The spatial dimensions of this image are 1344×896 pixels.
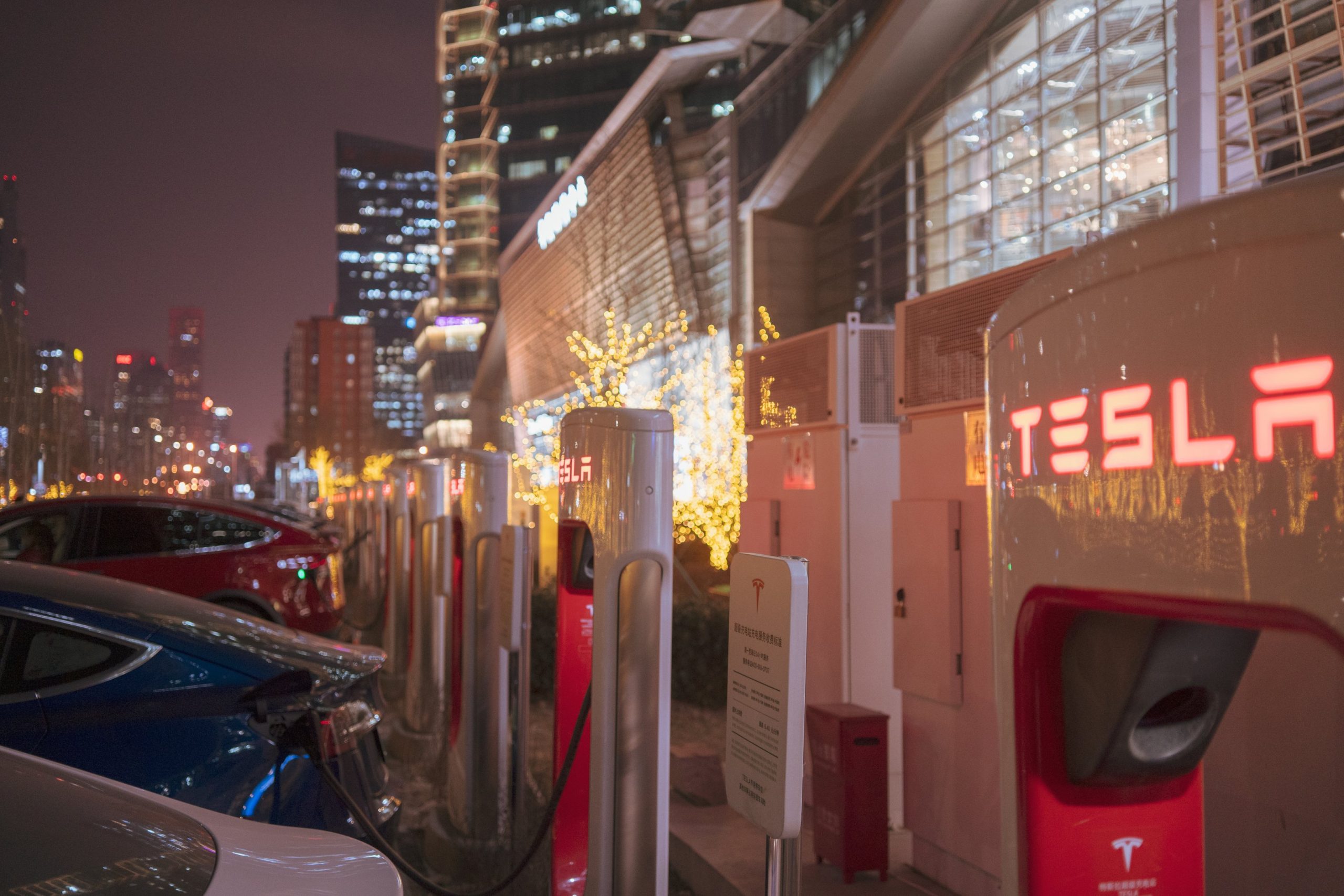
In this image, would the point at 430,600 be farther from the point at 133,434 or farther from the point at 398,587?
the point at 133,434

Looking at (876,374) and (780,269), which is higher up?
(780,269)

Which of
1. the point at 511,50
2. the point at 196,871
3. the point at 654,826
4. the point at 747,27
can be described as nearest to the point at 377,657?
the point at 654,826

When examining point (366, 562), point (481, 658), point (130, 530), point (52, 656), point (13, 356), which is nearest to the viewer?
point (52, 656)

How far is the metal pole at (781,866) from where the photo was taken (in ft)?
9.12

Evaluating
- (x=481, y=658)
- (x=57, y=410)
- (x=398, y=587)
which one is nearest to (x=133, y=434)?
(x=57, y=410)

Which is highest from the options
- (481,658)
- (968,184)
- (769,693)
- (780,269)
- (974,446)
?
(968,184)

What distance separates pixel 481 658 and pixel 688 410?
44.7ft

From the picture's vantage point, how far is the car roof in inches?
159

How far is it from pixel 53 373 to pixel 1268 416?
32.6 m

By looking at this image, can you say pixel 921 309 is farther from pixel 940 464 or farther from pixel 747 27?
pixel 747 27

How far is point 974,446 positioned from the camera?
521cm

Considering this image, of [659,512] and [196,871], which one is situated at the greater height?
[659,512]

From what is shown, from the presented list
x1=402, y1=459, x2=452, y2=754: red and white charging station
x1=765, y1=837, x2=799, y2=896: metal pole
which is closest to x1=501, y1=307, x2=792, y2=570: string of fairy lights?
x1=402, y1=459, x2=452, y2=754: red and white charging station

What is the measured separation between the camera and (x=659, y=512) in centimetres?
410
